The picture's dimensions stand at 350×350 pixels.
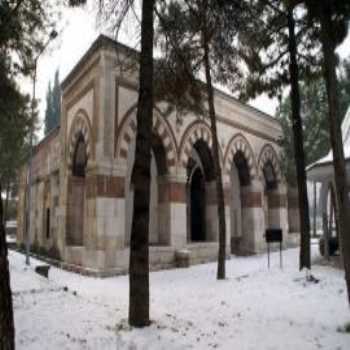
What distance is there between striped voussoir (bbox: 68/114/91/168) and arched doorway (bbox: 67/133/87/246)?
0.13m

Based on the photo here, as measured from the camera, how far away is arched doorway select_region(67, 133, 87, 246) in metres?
15.4

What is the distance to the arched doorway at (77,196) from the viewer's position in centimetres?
1540

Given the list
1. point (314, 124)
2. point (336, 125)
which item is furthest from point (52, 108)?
point (336, 125)

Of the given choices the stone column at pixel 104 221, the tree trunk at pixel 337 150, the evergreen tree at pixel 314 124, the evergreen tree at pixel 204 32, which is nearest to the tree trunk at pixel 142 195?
the evergreen tree at pixel 204 32

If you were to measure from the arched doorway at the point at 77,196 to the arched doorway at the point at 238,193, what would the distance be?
8.09 meters

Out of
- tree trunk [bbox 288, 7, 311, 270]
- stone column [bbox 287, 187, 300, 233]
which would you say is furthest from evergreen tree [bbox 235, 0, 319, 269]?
stone column [bbox 287, 187, 300, 233]

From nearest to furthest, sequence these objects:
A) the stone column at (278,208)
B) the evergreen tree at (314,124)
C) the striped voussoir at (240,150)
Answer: the striped voussoir at (240,150) → the stone column at (278,208) → the evergreen tree at (314,124)

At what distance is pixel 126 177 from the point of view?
1566 cm

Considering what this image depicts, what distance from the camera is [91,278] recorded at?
12.0 meters

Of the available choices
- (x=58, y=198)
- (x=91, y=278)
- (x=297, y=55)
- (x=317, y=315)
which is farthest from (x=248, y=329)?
(x=58, y=198)

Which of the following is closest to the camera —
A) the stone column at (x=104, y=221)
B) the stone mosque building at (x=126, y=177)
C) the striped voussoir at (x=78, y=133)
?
the stone column at (x=104, y=221)

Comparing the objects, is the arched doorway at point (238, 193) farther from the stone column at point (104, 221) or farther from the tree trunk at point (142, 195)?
the tree trunk at point (142, 195)

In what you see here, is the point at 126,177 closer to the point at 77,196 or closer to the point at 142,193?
the point at 77,196

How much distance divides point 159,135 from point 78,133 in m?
3.35
